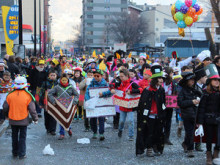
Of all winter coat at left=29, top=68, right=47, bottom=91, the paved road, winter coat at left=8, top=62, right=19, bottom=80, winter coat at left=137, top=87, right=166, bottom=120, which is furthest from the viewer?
winter coat at left=8, top=62, right=19, bottom=80

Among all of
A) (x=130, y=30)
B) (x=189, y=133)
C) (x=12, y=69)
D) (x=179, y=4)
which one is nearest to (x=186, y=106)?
(x=189, y=133)

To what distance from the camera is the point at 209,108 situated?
7.09 meters

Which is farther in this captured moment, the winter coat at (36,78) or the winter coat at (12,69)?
the winter coat at (12,69)

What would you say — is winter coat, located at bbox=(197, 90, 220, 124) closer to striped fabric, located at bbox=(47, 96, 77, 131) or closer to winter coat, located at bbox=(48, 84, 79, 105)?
winter coat, located at bbox=(48, 84, 79, 105)

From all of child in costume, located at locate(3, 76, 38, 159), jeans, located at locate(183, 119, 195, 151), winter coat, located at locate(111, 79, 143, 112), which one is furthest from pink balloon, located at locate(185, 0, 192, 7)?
child in costume, located at locate(3, 76, 38, 159)

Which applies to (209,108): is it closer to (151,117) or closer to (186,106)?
(186,106)

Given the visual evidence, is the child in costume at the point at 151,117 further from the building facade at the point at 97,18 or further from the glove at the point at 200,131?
the building facade at the point at 97,18

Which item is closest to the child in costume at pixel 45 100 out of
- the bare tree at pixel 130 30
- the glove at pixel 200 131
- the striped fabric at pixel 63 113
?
the striped fabric at pixel 63 113

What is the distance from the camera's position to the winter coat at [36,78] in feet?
40.5

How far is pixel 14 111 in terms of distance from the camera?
7680 mm

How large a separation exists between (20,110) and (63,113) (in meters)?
2.38

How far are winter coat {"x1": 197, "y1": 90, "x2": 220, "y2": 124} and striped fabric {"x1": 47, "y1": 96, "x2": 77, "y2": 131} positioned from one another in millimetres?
3839

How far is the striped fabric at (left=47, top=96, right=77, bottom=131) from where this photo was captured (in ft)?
32.6

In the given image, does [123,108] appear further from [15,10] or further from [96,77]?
[15,10]
